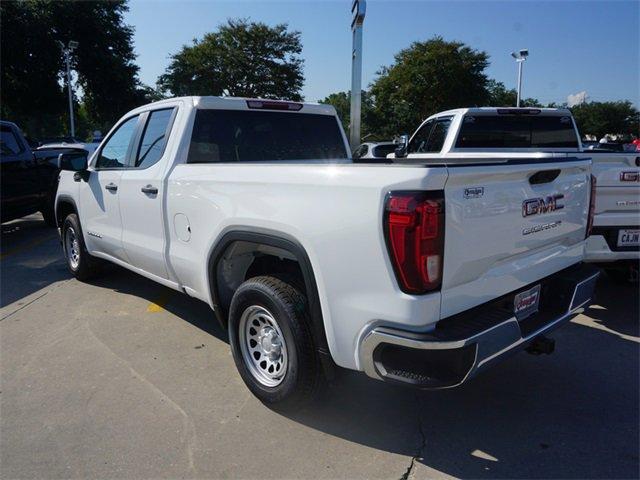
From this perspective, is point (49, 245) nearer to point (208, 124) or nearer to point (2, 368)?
point (2, 368)

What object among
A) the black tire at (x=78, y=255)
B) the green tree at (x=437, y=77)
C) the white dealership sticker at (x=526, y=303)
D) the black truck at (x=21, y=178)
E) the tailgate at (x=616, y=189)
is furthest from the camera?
the green tree at (x=437, y=77)

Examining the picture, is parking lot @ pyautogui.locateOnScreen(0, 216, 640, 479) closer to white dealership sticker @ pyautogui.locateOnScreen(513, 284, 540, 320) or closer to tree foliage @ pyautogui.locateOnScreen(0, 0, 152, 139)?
white dealership sticker @ pyautogui.locateOnScreen(513, 284, 540, 320)

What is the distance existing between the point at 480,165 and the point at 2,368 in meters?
3.72

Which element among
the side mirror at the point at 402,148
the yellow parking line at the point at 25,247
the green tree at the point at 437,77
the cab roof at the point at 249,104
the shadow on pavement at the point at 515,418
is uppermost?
the green tree at the point at 437,77

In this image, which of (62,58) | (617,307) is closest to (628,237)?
(617,307)

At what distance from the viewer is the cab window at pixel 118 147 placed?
4.67 meters

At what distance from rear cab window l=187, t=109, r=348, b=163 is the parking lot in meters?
1.59

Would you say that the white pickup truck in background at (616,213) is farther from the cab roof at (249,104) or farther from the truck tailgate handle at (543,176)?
the cab roof at (249,104)

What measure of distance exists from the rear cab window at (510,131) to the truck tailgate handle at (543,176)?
4021 millimetres

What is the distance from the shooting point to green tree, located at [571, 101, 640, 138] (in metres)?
70.9

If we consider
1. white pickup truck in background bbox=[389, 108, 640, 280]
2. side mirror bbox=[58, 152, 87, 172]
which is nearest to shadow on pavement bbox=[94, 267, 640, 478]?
white pickup truck in background bbox=[389, 108, 640, 280]

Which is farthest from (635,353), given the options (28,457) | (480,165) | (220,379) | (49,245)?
(49,245)

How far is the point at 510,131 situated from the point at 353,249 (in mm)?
5364

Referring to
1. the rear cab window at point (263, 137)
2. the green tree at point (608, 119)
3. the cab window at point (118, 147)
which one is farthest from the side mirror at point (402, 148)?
the green tree at point (608, 119)
